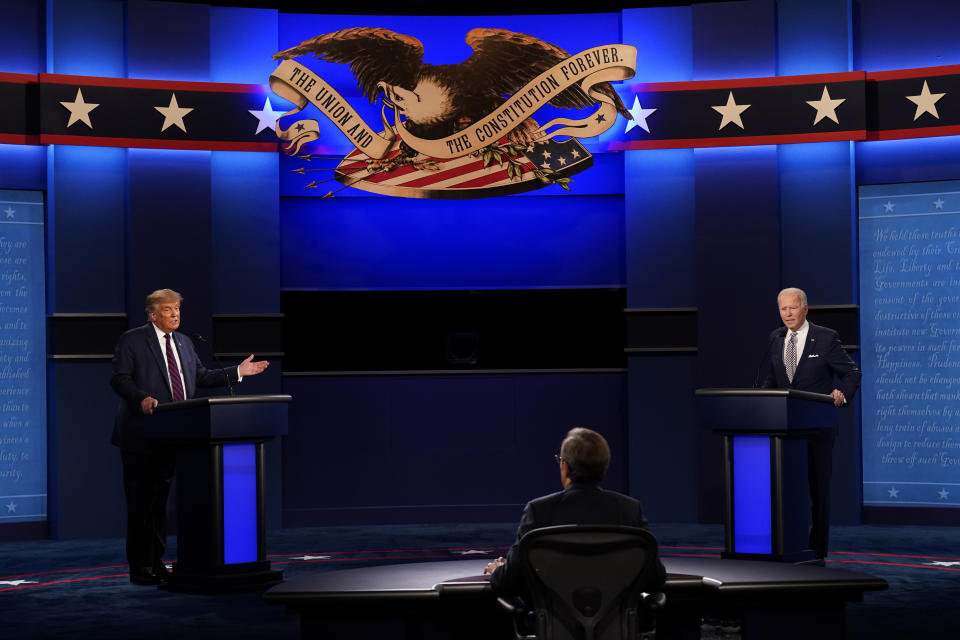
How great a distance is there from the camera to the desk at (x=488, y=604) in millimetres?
3568

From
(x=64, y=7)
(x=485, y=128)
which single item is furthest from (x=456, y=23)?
(x=64, y=7)

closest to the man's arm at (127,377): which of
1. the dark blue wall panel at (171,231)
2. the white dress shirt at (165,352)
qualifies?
the white dress shirt at (165,352)

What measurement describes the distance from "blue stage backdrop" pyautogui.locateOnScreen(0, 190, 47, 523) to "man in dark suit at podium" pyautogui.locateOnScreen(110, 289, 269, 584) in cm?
230

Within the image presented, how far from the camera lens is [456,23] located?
8852 millimetres

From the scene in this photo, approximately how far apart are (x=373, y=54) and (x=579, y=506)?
612 cm

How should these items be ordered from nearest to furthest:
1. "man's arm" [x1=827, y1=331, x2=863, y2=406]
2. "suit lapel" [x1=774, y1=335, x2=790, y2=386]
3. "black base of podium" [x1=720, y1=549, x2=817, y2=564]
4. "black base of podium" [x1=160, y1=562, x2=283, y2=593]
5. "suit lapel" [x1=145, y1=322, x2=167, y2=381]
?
"black base of podium" [x1=160, y1=562, x2=283, y2=593], "black base of podium" [x1=720, y1=549, x2=817, y2=564], "suit lapel" [x1=145, y1=322, x2=167, y2=381], "man's arm" [x1=827, y1=331, x2=863, y2=406], "suit lapel" [x1=774, y1=335, x2=790, y2=386]

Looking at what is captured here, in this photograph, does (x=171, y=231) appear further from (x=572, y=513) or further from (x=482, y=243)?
(x=572, y=513)

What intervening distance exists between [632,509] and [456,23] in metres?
6.37

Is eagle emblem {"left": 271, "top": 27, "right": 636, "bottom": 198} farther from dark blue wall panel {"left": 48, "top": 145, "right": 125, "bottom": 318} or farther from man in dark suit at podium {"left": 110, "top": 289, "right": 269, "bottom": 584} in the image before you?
man in dark suit at podium {"left": 110, "top": 289, "right": 269, "bottom": 584}

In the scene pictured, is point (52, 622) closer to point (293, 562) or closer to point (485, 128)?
point (293, 562)

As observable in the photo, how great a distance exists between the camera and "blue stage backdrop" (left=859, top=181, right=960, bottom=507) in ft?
27.2

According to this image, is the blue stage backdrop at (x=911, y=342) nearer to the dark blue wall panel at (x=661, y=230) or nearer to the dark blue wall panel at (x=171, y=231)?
the dark blue wall panel at (x=661, y=230)

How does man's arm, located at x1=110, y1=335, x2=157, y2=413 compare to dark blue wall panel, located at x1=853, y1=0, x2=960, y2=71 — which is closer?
man's arm, located at x1=110, y1=335, x2=157, y2=413

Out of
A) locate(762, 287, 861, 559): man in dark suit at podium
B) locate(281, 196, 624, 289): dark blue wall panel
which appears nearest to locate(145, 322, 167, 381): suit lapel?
locate(281, 196, 624, 289): dark blue wall panel
